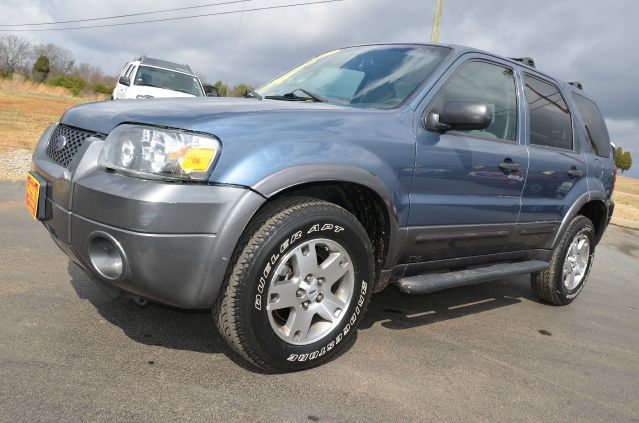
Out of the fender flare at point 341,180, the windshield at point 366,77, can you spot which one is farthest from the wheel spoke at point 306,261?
the windshield at point 366,77

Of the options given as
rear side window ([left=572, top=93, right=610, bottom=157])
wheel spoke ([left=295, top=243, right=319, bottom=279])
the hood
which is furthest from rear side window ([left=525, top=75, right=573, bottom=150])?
wheel spoke ([left=295, top=243, right=319, bottom=279])

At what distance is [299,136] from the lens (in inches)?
99.1

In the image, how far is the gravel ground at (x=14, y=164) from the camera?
7500 millimetres

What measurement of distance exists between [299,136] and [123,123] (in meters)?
0.81

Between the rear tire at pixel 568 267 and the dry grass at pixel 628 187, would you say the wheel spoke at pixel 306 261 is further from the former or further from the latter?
the dry grass at pixel 628 187

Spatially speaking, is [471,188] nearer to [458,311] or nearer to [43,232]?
[458,311]

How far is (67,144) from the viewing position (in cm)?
277

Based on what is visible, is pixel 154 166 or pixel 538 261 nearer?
pixel 154 166

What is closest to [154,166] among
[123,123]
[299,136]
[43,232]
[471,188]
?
[123,123]

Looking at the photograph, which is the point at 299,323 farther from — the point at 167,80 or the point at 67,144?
the point at 167,80

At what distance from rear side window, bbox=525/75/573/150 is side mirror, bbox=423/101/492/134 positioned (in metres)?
1.14

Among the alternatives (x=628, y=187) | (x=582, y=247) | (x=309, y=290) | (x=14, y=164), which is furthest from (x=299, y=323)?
(x=628, y=187)

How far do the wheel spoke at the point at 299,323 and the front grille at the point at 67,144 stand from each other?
1.32 meters

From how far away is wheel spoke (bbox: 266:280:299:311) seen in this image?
248 centimetres
